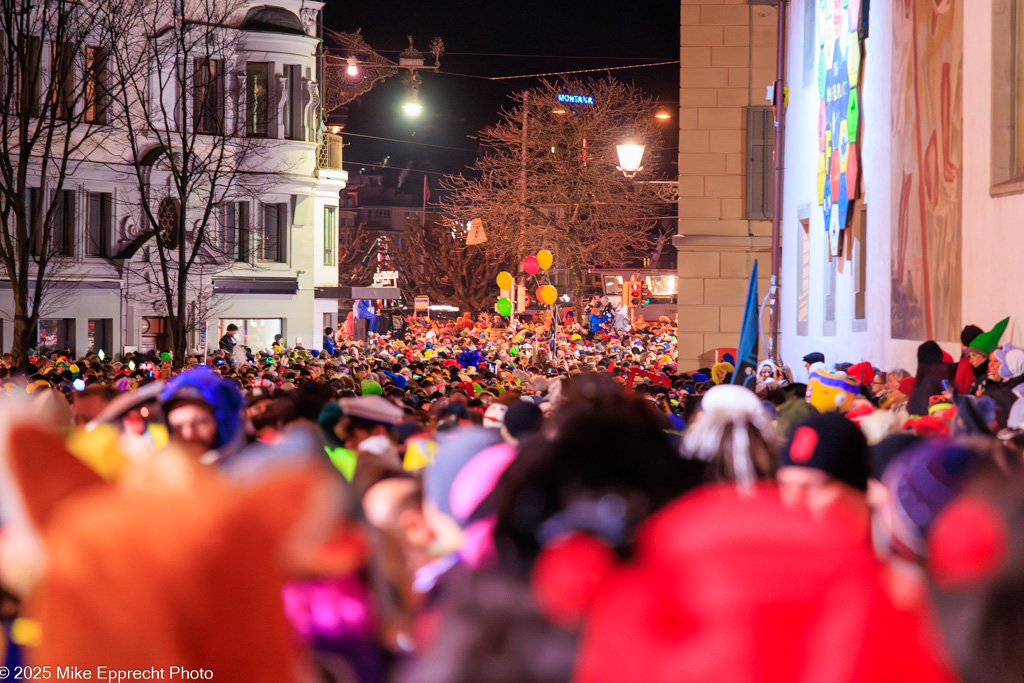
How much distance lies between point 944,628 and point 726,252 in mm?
22868

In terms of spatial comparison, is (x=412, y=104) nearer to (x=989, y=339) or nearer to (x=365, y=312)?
(x=365, y=312)

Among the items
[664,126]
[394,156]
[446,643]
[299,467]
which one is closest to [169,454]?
[299,467]

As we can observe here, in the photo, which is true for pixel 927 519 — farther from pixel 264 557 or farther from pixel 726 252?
pixel 726 252

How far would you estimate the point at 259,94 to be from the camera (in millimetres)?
36969

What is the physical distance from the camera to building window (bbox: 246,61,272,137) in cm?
3650

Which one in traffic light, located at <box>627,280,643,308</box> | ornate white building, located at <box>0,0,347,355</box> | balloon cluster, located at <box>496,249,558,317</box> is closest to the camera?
balloon cluster, located at <box>496,249,558,317</box>

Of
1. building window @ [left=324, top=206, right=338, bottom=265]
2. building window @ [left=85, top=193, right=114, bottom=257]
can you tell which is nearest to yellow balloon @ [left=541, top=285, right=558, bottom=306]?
building window @ [left=85, top=193, right=114, bottom=257]

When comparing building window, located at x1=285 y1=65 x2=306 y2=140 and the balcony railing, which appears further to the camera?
the balcony railing

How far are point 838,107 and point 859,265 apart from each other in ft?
9.27

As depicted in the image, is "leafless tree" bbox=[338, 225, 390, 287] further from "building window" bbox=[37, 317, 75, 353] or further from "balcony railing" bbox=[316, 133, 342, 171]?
"building window" bbox=[37, 317, 75, 353]

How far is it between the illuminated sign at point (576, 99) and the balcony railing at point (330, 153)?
7.75 m

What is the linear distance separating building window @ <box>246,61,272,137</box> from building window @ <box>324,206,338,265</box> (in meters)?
5.42

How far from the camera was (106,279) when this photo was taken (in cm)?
3406

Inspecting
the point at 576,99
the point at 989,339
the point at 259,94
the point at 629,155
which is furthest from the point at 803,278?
the point at 576,99
